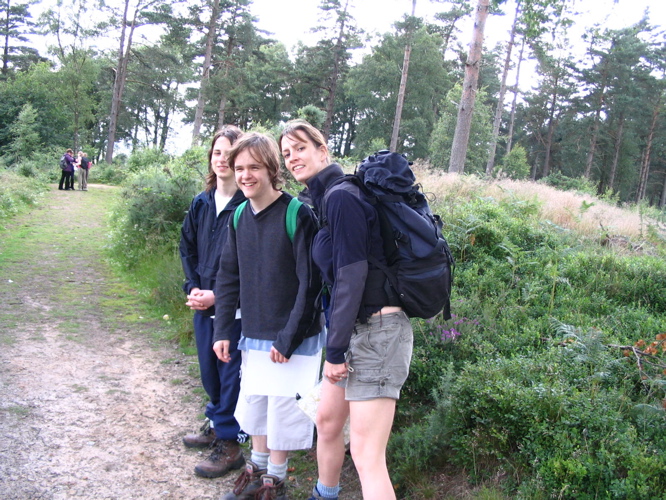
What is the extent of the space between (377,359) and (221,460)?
1735 mm

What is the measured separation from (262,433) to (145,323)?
3694 mm

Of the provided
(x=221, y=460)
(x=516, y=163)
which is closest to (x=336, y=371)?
(x=221, y=460)

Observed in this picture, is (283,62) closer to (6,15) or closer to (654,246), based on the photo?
(6,15)

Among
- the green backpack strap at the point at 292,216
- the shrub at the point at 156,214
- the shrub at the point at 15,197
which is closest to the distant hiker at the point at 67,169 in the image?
the shrub at the point at 15,197

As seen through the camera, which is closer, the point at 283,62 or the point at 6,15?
the point at 283,62

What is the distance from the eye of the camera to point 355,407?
2209 mm

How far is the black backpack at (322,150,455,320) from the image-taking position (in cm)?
213

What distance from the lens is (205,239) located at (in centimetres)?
350

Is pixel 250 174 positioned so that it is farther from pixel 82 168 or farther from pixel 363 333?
pixel 82 168

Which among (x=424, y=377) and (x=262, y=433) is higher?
(x=424, y=377)

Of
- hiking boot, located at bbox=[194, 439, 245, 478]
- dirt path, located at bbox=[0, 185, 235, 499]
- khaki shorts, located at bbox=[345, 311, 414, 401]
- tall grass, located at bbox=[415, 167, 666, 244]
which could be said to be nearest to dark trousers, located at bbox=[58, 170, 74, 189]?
dirt path, located at bbox=[0, 185, 235, 499]

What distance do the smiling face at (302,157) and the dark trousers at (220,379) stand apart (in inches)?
43.5

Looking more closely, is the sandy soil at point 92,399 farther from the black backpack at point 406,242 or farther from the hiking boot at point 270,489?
the black backpack at point 406,242

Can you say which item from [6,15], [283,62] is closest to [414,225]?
[283,62]
